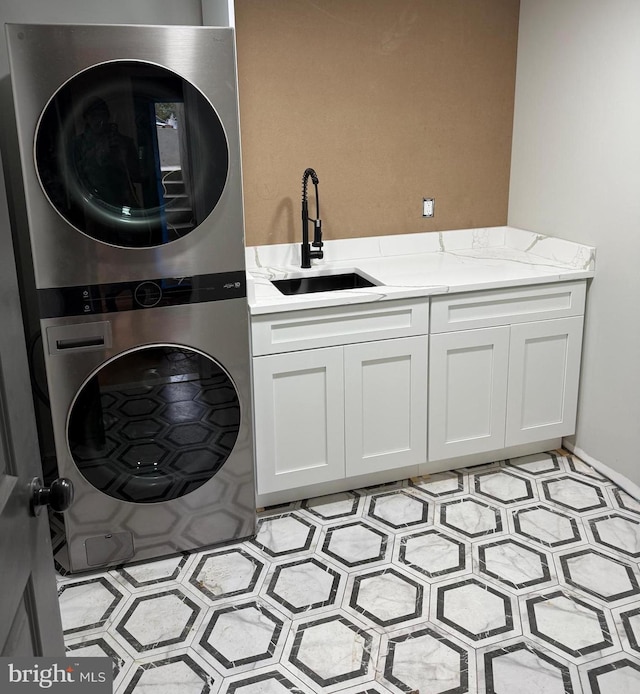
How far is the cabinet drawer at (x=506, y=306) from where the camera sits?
8.82ft

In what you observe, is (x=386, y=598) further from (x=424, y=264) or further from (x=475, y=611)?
(x=424, y=264)

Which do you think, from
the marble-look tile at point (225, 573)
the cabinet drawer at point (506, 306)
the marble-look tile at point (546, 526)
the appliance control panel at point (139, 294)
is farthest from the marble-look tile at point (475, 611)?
the appliance control panel at point (139, 294)

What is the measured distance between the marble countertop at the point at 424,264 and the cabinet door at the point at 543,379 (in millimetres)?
219

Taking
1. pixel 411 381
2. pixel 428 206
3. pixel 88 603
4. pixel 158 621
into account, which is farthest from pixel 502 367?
pixel 88 603

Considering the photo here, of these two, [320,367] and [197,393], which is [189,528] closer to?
[197,393]

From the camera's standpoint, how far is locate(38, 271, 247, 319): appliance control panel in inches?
81.4

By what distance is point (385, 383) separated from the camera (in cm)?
268

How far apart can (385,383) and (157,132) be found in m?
1.22

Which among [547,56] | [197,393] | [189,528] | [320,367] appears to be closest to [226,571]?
[189,528]

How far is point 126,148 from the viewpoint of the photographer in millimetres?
2031

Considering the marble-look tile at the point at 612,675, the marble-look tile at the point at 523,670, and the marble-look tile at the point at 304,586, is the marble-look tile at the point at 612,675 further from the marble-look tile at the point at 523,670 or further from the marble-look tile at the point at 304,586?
the marble-look tile at the point at 304,586

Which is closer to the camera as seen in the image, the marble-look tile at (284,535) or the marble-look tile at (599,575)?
the marble-look tile at (599,575)

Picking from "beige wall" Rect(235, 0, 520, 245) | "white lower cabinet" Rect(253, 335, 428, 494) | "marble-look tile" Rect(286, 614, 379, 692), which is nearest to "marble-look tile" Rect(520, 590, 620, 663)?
"marble-look tile" Rect(286, 614, 379, 692)

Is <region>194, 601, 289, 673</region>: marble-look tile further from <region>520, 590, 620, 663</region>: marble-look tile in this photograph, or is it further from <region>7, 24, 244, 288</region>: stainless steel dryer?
<region>7, 24, 244, 288</region>: stainless steel dryer
